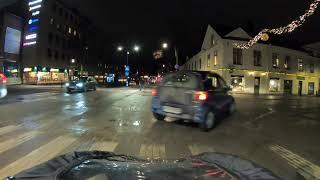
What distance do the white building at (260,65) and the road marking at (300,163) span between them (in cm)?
3435

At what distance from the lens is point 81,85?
103ft

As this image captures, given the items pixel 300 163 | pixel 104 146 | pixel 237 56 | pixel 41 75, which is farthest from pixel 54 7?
pixel 300 163

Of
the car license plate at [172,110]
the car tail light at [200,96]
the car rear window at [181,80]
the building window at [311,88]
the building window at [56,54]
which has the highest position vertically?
the building window at [56,54]

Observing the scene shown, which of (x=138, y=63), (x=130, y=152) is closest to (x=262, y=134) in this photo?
(x=130, y=152)

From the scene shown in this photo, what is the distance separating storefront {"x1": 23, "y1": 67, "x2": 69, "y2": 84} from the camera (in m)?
58.1

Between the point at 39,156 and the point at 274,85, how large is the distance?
43.0m

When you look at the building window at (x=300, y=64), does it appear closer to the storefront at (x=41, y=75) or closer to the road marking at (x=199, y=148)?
the storefront at (x=41, y=75)

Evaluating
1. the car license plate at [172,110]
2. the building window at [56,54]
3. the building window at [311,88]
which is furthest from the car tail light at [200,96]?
the building window at [56,54]

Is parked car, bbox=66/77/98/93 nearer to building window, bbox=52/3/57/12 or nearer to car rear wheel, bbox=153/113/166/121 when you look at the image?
car rear wheel, bbox=153/113/166/121

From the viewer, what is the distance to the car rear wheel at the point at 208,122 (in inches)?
395

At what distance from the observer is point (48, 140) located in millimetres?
8109

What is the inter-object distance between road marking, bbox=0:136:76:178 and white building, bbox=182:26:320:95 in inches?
1387

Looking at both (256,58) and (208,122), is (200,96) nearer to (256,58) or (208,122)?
(208,122)

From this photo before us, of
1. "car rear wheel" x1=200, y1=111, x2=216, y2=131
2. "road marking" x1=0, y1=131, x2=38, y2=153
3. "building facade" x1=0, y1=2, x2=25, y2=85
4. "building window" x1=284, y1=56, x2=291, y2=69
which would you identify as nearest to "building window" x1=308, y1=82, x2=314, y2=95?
"building window" x1=284, y1=56, x2=291, y2=69
